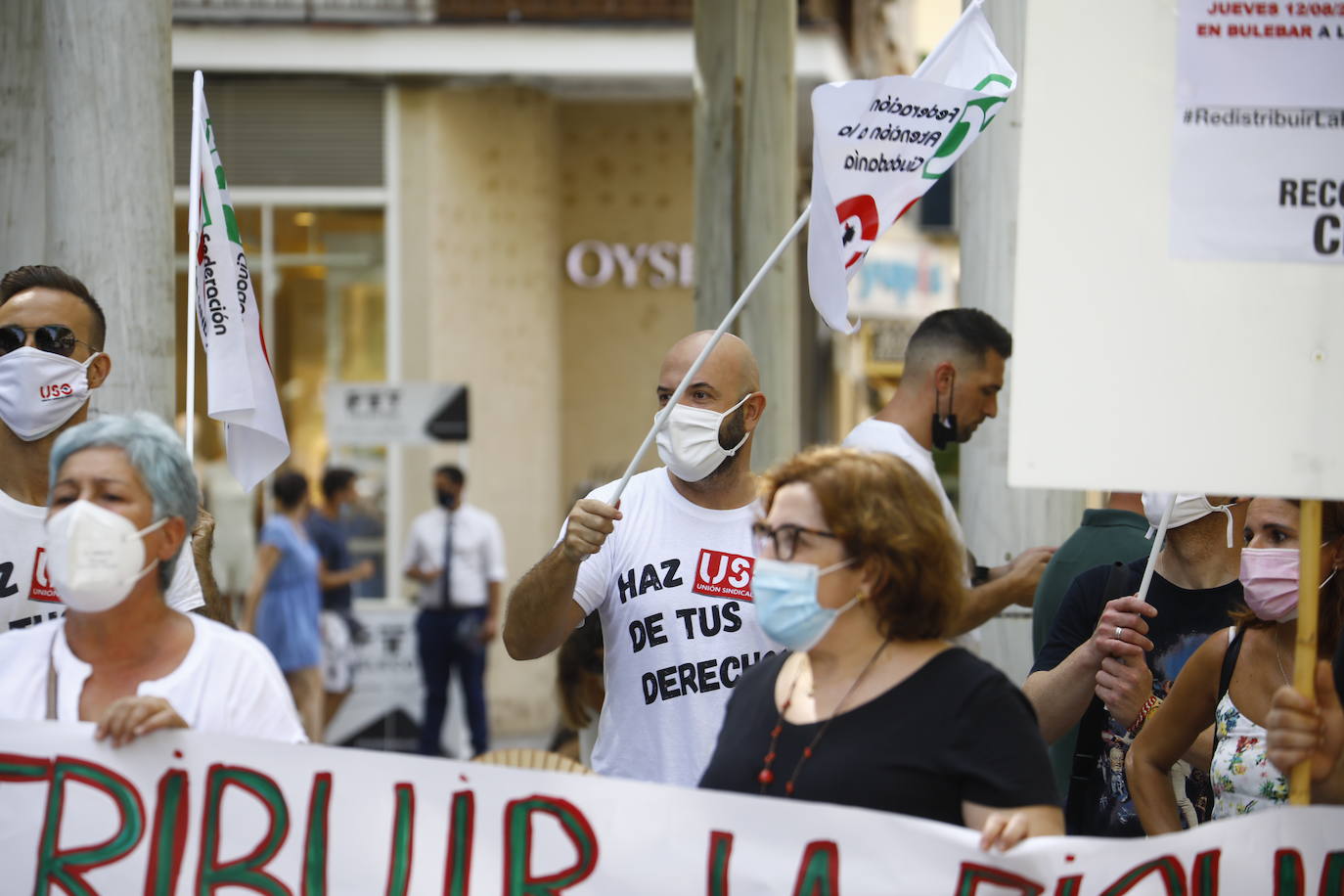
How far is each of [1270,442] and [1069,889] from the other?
864mm

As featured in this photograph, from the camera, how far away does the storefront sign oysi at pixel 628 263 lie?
49.8 ft

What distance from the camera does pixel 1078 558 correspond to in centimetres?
477

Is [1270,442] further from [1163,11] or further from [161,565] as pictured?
[161,565]

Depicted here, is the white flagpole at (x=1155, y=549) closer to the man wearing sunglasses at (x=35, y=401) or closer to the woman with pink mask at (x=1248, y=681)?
the woman with pink mask at (x=1248, y=681)

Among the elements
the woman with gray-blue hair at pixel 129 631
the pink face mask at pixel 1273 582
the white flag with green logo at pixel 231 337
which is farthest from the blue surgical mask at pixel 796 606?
the white flag with green logo at pixel 231 337

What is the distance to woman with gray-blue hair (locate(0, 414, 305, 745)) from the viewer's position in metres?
3.13

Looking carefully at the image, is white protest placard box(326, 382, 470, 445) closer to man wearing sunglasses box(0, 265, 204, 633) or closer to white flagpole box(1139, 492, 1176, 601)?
man wearing sunglasses box(0, 265, 204, 633)

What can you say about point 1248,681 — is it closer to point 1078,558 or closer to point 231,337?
point 1078,558

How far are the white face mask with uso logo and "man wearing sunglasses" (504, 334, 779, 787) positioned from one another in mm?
1222

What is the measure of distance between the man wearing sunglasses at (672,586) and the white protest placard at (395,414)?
7308 millimetres

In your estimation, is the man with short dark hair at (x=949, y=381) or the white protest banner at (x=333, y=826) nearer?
the white protest banner at (x=333, y=826)

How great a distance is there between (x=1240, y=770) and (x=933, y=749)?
3.36 ft

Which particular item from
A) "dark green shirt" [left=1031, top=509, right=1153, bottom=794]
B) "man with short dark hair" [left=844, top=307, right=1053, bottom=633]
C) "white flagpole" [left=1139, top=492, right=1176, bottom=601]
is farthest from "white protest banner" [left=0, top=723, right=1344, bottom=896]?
"man with short dark hair" [left=844, top=307, right=1053, bottom=633]

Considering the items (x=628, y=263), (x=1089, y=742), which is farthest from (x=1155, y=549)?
(x=628, y=263)
